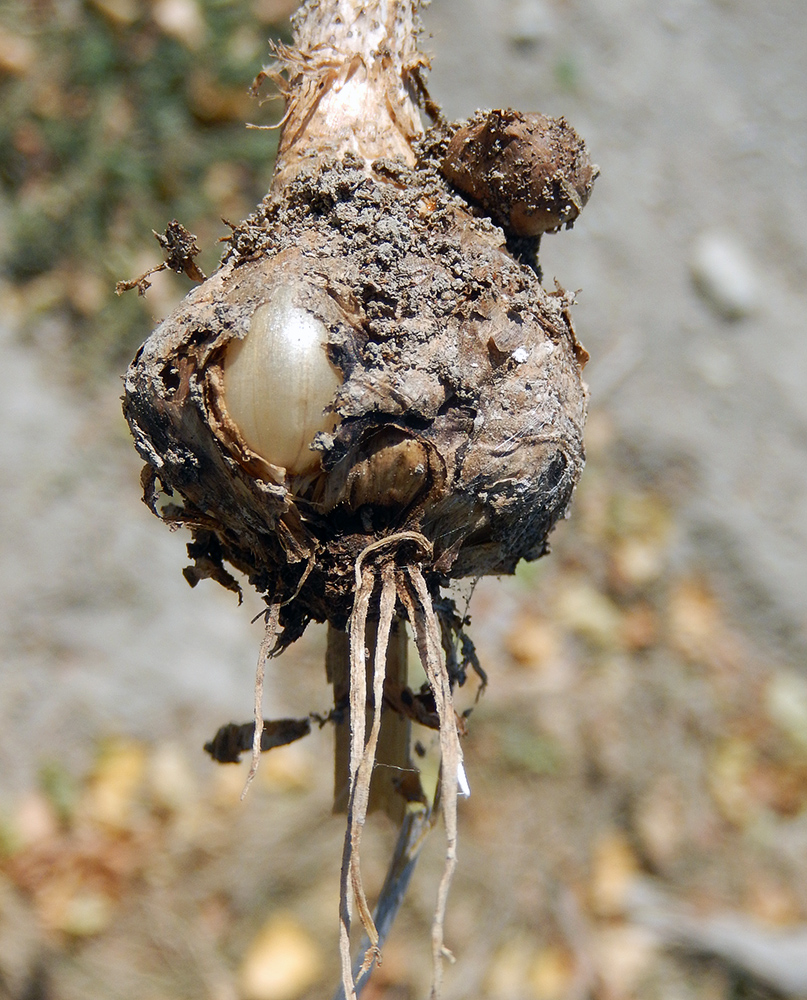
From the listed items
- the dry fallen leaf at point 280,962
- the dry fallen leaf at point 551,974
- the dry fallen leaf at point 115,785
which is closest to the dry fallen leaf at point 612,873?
the dry fallen leaf at point 551,974

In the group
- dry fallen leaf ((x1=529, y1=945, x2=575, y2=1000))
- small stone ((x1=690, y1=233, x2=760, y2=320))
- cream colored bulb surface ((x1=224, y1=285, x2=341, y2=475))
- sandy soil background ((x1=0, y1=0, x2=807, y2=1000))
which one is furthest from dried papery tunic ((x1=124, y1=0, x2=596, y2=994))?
small stone ((x1=690, y1=233, x2=760, y2=320))

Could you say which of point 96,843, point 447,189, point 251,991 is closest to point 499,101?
point 447,189

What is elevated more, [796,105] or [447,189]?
[796,105]

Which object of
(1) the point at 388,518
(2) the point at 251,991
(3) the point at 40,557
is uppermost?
(3) the point at 40,557

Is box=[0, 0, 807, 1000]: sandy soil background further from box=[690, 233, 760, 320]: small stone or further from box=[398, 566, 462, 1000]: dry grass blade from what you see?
box=[398, 566, 462, 1000]: dry grass blade

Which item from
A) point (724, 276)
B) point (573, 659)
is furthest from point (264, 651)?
point (724, 276)

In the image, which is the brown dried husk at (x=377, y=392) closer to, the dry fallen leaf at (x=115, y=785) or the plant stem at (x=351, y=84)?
the plant stem at (x=351, y=84)

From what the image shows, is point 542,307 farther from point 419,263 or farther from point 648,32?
point 648,32
